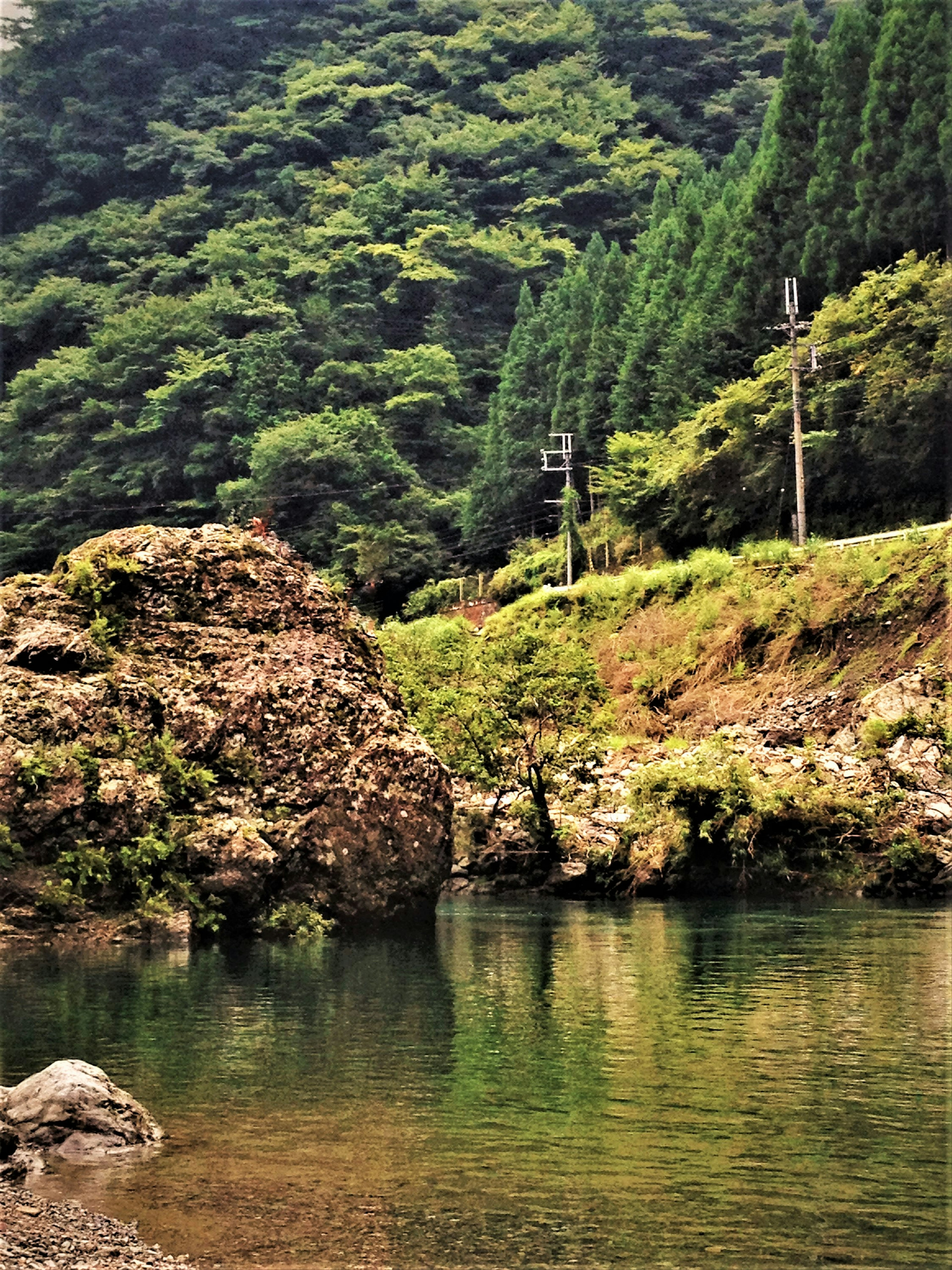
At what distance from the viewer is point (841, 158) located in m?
57.6

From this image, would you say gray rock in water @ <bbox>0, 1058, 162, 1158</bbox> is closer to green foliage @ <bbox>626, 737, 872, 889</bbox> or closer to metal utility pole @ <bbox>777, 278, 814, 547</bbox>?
green foliage @ <bbox>626, 737, 872, 889</bbox>

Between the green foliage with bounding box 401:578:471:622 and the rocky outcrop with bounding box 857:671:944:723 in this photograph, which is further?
the green foliage with bounding box 401:578:471:622

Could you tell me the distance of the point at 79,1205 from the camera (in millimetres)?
10375

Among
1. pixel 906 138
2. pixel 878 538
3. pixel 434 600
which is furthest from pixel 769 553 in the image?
pixel 434 600

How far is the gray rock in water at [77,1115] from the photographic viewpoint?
1188 centimetres

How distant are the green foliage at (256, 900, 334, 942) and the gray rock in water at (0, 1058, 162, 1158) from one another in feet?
45.2

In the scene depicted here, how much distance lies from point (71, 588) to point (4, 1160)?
58.8ft

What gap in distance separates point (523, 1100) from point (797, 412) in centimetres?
3883

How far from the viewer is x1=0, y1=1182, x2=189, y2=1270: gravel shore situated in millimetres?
9133

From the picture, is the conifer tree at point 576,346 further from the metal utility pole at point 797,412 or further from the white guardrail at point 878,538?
the white guardrail at point 878,538

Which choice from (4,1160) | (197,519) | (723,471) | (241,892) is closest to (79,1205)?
(4,1160)

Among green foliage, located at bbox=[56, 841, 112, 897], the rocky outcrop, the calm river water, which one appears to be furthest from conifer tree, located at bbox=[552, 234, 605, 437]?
the calm river water

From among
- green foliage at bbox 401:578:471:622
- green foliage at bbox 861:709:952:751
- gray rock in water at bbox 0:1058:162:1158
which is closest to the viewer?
gray rock in water at bbox 0:1058:162:1158

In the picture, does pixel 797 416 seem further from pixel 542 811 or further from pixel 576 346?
pixel 576 346
